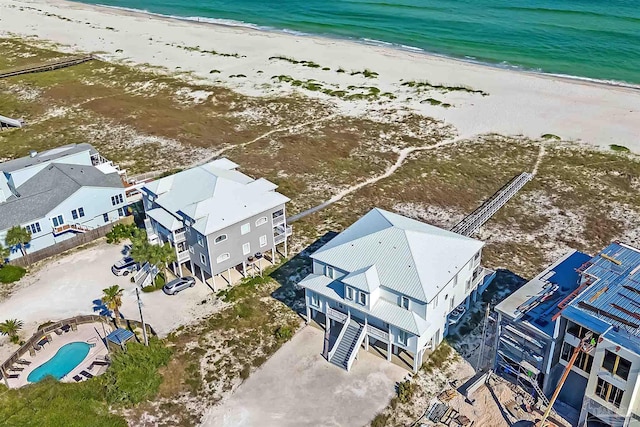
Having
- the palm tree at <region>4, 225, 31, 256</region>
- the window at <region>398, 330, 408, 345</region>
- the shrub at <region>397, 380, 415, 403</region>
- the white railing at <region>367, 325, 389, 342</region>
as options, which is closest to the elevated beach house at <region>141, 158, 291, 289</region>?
the palm tree at <region>4, 225, 31, 256</region>


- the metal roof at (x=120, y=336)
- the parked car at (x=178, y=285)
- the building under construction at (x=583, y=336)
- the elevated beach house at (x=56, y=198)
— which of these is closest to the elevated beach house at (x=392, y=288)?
the building under construction at (x=583, y=336)

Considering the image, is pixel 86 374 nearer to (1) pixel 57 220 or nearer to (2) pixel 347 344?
(2) pixel 347 344

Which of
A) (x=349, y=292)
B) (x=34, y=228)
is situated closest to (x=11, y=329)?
(x=34, y=228)

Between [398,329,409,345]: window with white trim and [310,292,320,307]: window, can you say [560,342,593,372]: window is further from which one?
[310,292,320,307]: window

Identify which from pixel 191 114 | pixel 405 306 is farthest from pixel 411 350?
pixel 191 114

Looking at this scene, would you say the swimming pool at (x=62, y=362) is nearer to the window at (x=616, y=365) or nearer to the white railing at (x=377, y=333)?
the white railing at (x=377, y=333)
